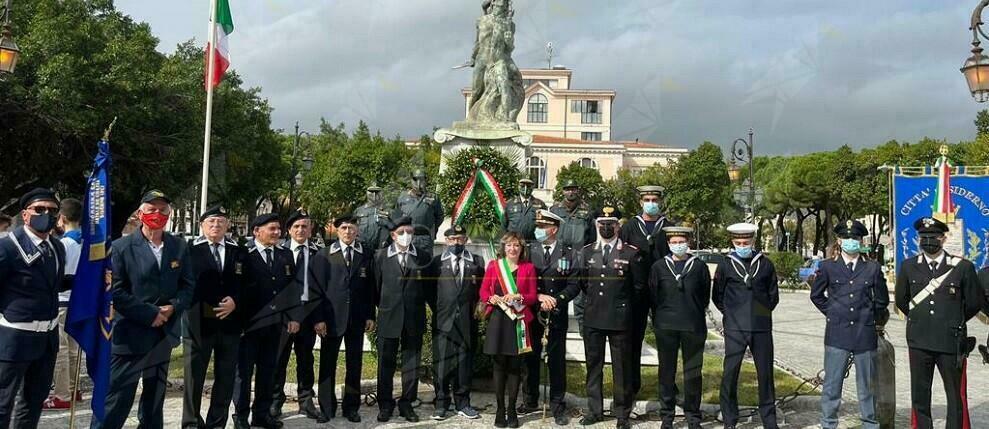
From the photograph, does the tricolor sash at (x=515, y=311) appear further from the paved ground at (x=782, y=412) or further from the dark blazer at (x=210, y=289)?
the dark blazer at (x=210, y=289)

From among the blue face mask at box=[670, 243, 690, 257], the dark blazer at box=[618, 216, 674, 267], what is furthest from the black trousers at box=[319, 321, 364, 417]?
the blue face mask at box=[670, 243, 690, 257]

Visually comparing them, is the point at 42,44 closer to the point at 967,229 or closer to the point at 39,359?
the point at 39,359

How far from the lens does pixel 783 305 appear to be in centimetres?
2109

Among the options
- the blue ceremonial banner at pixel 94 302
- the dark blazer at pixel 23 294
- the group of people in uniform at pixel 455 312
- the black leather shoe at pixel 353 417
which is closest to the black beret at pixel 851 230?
the group of people in uniform at pixel 455 312

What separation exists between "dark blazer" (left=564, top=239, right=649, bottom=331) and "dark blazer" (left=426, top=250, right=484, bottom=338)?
971 mm

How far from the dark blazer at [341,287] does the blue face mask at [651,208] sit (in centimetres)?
283

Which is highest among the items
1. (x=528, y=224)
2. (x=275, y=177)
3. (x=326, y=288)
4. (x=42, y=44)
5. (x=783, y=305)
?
(x=42, y=44)

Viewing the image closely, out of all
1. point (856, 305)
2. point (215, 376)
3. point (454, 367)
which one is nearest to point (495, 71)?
point (454, 367)

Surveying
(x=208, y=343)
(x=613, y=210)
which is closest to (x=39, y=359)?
(x=208, y=343)

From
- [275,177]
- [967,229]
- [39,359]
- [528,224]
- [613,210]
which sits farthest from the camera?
[275,177]

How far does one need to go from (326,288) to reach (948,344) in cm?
547

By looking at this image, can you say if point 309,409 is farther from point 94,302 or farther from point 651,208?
point 651,208

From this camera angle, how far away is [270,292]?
641 centimetres

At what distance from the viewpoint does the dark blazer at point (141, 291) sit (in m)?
5.36
